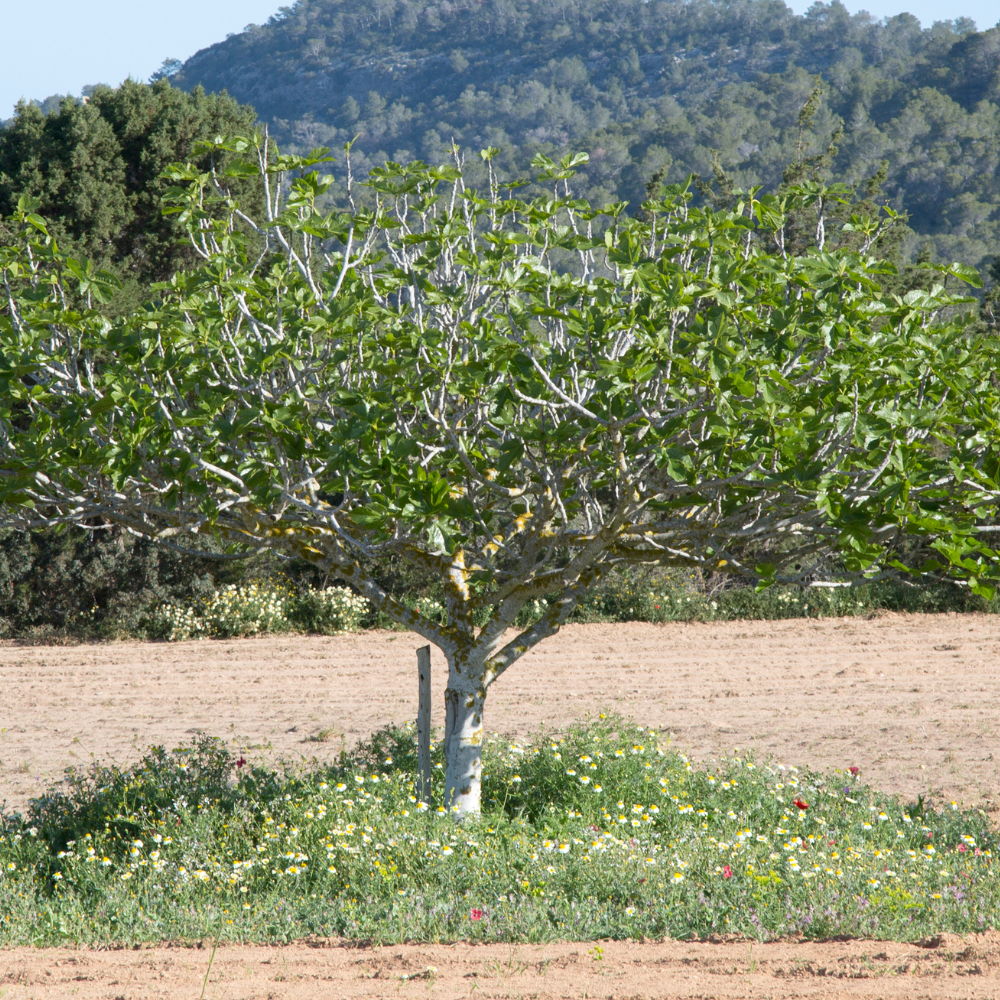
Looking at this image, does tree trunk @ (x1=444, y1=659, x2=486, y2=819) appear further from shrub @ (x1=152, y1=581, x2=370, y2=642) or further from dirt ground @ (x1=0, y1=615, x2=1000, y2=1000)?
shrub @ (x1=152, y1=581, x2=370, y2=642)

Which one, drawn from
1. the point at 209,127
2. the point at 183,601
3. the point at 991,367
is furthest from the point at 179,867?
the point at 209,127

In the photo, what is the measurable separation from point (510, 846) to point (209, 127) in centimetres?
1218

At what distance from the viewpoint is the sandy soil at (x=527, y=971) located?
3.19 meters

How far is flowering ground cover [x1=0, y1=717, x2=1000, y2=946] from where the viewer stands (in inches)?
151

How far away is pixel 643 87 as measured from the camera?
76312 millimetres

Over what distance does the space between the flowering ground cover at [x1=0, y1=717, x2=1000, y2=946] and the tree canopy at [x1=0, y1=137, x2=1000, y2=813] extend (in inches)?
49.9

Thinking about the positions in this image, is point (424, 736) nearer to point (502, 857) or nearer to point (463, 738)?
point (463, 738)

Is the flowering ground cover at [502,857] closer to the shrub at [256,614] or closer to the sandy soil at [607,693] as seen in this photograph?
the sandy soil at [607,693]

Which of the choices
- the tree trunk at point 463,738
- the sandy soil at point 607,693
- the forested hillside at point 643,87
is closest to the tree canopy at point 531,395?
the tree trunk at point 463,738

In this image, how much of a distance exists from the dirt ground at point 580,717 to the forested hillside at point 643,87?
41.9 ft

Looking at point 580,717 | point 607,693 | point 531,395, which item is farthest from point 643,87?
point 531,395

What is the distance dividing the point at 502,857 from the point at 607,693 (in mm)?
5124

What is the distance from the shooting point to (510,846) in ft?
14.9

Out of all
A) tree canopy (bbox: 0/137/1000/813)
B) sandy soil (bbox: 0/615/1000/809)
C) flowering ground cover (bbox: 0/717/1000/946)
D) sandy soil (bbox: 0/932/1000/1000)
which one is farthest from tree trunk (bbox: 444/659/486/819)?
sandy soil (bbox: 0/615/1000/809)
